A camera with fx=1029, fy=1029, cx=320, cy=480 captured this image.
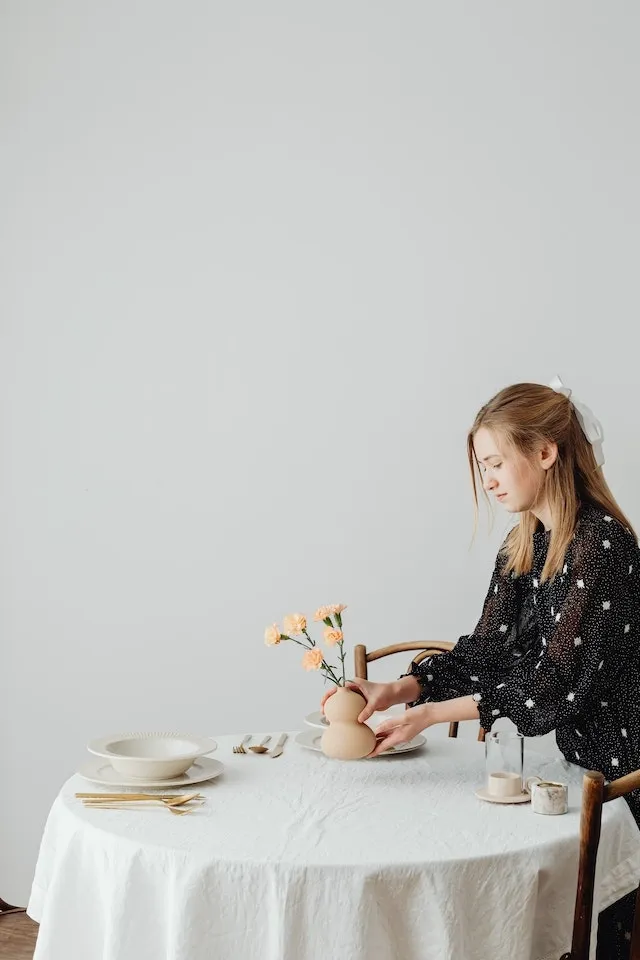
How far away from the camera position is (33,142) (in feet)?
10.4

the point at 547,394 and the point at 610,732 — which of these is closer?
the point at 610,732

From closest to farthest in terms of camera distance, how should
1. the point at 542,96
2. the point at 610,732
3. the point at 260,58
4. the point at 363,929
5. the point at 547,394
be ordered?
the point at 363,929 → the point at 610,732 → the point at 547,394 → the point at 542,96 → the point at 260,58

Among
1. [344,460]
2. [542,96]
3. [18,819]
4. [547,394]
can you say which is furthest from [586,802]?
[18,819]

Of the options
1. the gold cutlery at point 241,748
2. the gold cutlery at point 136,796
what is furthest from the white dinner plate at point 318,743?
the gold cutlery at point 136,796

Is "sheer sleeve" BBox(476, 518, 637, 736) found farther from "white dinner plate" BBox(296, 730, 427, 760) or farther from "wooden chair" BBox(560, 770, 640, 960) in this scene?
"wooden chair" BBox(560, 770, 640, 960)

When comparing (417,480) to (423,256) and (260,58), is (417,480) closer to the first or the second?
(423,256)

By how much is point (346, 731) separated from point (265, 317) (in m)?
1.50

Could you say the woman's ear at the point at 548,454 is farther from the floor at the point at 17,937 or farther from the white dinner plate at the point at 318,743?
the floor at the point at 17,937

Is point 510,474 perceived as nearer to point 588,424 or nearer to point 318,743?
point 588,424

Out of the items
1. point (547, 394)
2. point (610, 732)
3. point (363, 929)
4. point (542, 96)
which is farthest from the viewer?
point (542, 96)

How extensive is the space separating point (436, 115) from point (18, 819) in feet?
7.90

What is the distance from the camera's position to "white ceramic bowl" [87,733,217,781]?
66.1 inches

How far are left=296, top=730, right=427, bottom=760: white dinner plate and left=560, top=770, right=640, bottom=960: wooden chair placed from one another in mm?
532

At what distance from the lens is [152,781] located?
1.69 metres
